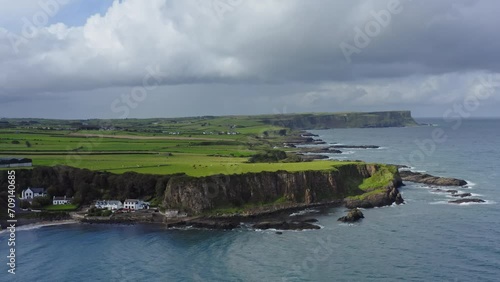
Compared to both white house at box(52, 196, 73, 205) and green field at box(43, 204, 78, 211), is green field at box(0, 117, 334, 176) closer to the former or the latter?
white house at box(52, 196, 73, 205)

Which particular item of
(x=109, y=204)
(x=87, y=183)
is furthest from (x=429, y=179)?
(x=87, y=183)

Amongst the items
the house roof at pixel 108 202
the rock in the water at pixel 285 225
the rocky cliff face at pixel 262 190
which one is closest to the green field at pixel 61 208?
the house roof at pixel 108 202

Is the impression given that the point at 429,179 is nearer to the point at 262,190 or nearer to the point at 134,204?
the point at 262,190

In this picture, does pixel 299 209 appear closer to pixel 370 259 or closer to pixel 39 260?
pixel 370 259

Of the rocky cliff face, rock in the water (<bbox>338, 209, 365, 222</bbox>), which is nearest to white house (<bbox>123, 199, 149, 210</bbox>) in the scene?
the rocky cliff face

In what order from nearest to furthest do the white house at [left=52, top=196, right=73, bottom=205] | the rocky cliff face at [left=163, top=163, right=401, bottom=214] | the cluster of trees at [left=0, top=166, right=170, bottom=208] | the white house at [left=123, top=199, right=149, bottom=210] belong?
the rocky cliff face at [left=163, top=163, right=401, bottom=214], the white house at [left=123, top=199, right=149, bottom=210], the white house at [left=52, top=196, right=73, bottom=205], the cluster of trees at [left=0, top=166, right=170, bottom=208]

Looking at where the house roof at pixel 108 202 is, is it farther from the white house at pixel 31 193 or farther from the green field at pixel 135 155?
the white house at pixel 31 193
